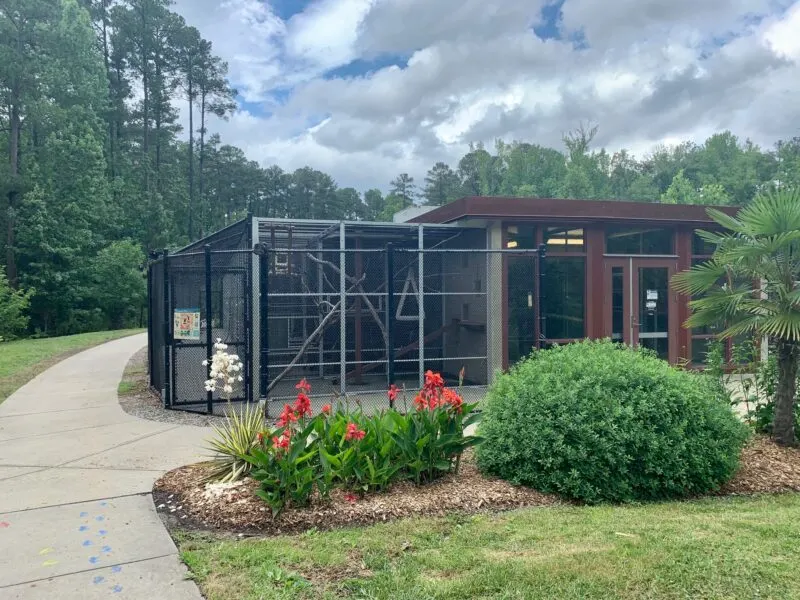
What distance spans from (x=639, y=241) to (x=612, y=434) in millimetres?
8295

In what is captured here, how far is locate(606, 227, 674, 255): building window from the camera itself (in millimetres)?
11828

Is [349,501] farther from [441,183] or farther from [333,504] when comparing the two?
[441,183]

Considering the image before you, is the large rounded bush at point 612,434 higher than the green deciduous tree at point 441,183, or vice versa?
the green deciduous tree at point 441,183

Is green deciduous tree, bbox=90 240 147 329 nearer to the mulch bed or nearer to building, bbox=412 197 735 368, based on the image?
building, bbox=412 197 735 368

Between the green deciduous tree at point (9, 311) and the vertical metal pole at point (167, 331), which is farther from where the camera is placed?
the green deciduous tree at point (9, 311)

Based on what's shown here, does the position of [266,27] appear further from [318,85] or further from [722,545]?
[722,545]

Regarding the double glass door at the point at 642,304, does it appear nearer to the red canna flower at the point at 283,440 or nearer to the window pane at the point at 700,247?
the window pane at the point at 700,247

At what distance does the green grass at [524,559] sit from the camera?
306cm

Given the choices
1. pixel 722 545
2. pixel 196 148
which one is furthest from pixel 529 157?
pixel 722 545

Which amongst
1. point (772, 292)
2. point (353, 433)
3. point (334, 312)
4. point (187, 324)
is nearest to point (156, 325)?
point (187, 324)

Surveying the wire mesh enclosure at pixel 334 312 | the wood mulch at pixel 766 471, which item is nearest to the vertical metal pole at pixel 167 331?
the wire mesh enclosure at pixel 334 312

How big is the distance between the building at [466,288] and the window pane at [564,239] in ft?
0.06

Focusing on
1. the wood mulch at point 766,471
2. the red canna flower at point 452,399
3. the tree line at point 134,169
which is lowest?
the wood mulch at point 766,471

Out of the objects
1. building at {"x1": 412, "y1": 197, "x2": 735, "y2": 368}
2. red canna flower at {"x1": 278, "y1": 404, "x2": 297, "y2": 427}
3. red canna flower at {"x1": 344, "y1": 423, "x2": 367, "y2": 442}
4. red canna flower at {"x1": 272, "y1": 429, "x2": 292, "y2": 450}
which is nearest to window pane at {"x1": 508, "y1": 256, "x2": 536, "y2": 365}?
building at {"x1": 412, "y1": 197, "x2": 735, "y2": 368}
